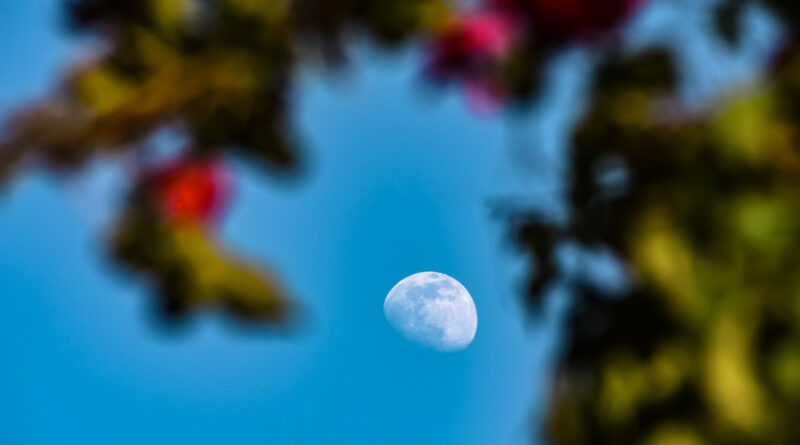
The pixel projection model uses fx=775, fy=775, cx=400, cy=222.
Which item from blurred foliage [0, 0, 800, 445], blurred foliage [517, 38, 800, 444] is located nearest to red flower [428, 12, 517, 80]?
blurred foliage [0, 0, 800, 445]

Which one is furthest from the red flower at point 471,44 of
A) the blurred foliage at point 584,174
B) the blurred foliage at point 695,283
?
the blurred foliage at point 695,283

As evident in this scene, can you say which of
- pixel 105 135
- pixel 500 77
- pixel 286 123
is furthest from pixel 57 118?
pixel 500 77

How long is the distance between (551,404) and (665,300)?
0.67 ft

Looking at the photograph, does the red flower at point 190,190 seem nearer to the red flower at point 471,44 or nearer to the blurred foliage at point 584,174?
the blurred foliage at point 584,174

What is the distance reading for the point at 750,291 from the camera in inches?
32.6

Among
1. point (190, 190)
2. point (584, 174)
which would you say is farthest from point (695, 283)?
point (190, 190)

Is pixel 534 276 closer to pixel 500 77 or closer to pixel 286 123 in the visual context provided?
pixel 500 77

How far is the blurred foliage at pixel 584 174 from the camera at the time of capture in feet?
2.72

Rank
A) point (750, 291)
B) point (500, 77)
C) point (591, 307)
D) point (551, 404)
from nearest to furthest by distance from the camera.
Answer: point (750, 291)
point (551, 404)
point (591, 307)
point (500, 77)

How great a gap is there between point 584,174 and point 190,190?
0.57 m

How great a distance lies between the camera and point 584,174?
1.10 meters

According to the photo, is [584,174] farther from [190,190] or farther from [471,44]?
[190,190]

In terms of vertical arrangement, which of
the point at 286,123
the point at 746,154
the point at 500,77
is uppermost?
the point at 500,77

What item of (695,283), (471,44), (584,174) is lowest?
(695,283)
